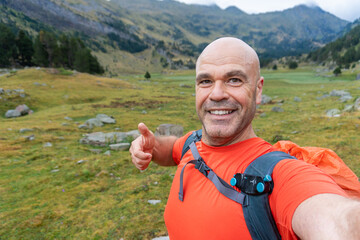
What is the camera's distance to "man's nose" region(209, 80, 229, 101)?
2277mm

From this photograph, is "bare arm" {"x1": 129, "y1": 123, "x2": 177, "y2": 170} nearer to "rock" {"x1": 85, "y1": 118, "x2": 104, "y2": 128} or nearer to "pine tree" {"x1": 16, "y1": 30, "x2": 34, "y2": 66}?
"rock" {"x1": 85, "y1": 118, "x2": 104, "y2": 128}

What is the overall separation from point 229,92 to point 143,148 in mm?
1647

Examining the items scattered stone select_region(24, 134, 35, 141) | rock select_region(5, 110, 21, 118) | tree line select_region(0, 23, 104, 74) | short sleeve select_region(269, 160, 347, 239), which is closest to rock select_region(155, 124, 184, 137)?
scattered stone select_region(24, 134, 35, 141)

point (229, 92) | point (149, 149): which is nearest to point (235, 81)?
point (229, 92)

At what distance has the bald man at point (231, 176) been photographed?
1.37 m

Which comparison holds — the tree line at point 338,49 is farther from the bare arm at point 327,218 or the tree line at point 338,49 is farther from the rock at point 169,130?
the bare arm at point 327,218

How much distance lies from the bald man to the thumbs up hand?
0.02 meters

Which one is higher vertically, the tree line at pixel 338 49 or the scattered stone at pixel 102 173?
the tree line at pixel 338 49

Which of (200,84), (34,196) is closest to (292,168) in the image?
(200,84)

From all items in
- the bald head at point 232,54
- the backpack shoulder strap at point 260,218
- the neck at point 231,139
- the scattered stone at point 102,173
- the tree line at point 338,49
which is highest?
the tree line at point 338,49

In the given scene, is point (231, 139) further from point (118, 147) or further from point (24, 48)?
point (24, 48)

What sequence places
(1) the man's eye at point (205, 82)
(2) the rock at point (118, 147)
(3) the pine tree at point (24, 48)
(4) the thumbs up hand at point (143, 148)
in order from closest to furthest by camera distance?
(1) the man's eye at point (205, 82) → (4) the thumbs up hand at point (143, 148) → (2) the rock at point (118, 147) → (3) the pine tree at point (24, 48)

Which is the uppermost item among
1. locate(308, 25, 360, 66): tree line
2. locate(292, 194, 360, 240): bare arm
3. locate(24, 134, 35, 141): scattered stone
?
locate(308, 25, 360, 66): tree line

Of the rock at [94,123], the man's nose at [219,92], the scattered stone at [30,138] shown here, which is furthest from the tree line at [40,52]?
the man's nose at [219,92]
